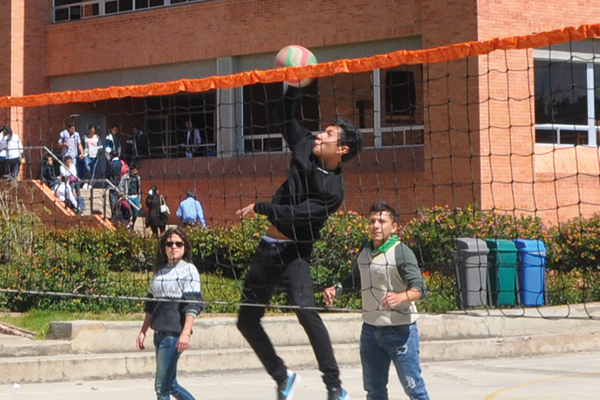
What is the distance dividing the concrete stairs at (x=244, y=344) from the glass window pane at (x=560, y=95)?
7665 millimetres

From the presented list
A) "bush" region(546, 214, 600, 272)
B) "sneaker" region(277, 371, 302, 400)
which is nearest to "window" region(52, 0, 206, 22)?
"bush" region(546, 214, 600, 272)

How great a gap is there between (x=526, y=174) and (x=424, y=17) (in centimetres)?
368

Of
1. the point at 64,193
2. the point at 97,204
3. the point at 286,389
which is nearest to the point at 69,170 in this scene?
the point at 64,193

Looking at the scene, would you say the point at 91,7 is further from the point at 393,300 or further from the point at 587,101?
the point at 393,300

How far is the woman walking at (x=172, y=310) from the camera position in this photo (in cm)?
680

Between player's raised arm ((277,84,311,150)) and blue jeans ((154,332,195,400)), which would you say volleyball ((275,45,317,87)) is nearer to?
player's raised arm ((277,84,311,150))

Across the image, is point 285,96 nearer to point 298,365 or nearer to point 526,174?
point 298,365

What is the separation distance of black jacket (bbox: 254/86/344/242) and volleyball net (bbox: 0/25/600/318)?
736 mm

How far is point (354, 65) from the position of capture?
8.08 m

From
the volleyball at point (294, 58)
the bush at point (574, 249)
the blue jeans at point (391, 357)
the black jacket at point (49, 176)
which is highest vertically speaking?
the volleyball at point (294, 58)

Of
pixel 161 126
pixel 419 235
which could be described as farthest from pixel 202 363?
pixel 161 126

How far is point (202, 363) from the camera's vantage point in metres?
10.3

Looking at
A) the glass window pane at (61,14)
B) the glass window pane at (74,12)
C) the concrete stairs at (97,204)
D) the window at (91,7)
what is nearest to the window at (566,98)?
the concrete stairs at (97,204)

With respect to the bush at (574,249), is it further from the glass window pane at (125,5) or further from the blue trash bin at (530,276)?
the glass window pane at (125,5)
